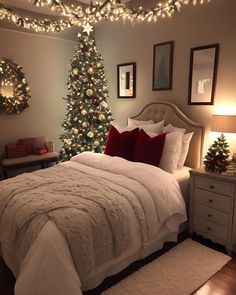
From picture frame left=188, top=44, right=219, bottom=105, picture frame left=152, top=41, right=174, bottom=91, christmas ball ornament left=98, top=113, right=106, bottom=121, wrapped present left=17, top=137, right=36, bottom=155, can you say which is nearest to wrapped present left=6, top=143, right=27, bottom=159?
wrapped present left=17, top=137, right=36, bottom=155

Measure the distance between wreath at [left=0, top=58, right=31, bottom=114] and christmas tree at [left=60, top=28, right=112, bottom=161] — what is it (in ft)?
2.95

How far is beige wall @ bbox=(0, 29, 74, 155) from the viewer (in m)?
4.52

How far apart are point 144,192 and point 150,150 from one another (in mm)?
733

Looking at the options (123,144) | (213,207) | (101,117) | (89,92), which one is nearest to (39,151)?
(101,117)

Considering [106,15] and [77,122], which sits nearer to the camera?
[106,15]

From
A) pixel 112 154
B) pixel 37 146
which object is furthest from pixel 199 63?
pixel 37 146

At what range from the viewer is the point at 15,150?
4473 millimetres

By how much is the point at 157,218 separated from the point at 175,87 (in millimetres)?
2070

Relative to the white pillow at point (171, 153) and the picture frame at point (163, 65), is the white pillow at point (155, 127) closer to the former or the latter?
the white pillow at point (171, 153)

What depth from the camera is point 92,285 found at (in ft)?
6.54

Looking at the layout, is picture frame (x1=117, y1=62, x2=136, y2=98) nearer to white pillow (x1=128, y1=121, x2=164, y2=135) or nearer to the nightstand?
white pillow (x1=128, y1=121, x2=164, y2=135)

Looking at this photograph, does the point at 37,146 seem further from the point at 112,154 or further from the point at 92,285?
the point at 92,285

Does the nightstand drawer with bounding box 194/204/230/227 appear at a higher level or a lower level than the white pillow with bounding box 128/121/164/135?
lower

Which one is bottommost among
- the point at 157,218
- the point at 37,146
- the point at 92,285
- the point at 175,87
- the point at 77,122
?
the point at 92,285
